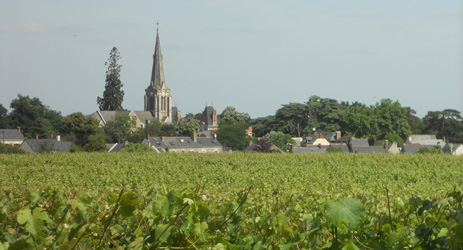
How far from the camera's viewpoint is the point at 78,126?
83.9 metres

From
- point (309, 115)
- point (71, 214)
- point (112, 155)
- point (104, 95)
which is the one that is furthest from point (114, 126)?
point (71, 214)

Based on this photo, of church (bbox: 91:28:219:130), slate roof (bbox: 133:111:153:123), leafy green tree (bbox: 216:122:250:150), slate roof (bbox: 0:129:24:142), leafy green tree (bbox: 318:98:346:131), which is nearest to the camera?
slate roof (bbox: 0:129:24:142)

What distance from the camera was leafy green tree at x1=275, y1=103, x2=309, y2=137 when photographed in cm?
9138

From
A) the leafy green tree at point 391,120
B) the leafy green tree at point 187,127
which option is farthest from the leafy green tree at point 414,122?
the leafy green tree at point 187,127

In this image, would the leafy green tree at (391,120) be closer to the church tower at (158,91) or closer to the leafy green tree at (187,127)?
the leafy green tree at (187,127)

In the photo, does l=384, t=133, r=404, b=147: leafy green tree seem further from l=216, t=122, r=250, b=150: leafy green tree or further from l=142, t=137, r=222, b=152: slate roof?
l=142, t=137, r=222, b=152: slate roof

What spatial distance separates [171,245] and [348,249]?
914mm

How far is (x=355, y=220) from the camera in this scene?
7.74 feet

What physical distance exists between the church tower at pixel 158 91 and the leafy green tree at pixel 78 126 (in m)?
49.6

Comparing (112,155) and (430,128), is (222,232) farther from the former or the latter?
(430,128)

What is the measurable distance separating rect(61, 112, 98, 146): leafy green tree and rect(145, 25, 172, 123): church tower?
49.6 metres

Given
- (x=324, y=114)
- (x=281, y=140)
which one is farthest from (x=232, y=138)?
(x=324, y=114)

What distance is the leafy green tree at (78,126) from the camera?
271 feet

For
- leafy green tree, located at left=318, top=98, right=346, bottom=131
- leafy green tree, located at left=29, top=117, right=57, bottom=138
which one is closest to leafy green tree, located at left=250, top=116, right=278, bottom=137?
leafy green tree, located at left=318, top=98, right=346, bottom=131
